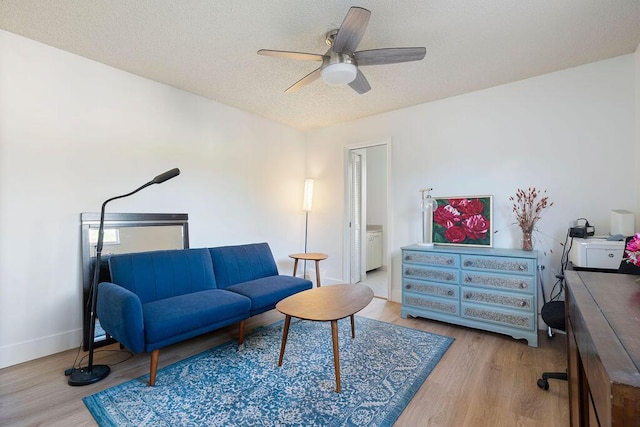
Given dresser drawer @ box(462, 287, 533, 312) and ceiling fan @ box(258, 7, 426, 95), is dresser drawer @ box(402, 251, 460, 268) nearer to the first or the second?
dresser drawer @ box(462, 287, 533, 312)

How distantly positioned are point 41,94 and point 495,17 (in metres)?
3.57

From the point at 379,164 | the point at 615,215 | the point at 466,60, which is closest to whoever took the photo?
the point at 615,215

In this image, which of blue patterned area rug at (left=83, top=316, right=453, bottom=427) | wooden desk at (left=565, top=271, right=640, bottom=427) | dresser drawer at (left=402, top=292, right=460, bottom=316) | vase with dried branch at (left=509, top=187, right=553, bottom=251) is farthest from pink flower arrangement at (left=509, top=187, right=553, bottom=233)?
wooden desk at (left=565, top=271, right=640, bottom=427)

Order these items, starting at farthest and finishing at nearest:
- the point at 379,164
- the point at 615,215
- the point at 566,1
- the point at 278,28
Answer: the point at 379,164 → the point at 615,215 → the point at 278,28 → the point at 566,1

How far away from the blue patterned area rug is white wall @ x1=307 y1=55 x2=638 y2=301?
1590 mm

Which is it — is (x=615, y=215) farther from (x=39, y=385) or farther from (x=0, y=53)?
(x=0, y=53)

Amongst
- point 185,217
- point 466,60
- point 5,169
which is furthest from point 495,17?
point 5,169

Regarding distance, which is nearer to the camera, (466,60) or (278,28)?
(278,28)

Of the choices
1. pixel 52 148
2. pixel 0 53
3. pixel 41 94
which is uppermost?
pixel 0 53

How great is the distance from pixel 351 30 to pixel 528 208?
254cm

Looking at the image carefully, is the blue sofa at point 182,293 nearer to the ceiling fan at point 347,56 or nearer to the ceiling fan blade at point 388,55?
the ceiling fan at point 347,56

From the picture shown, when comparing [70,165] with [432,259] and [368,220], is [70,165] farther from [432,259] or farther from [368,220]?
[368,220]

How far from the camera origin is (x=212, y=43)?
2355mm

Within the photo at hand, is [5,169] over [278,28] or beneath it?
beneath
